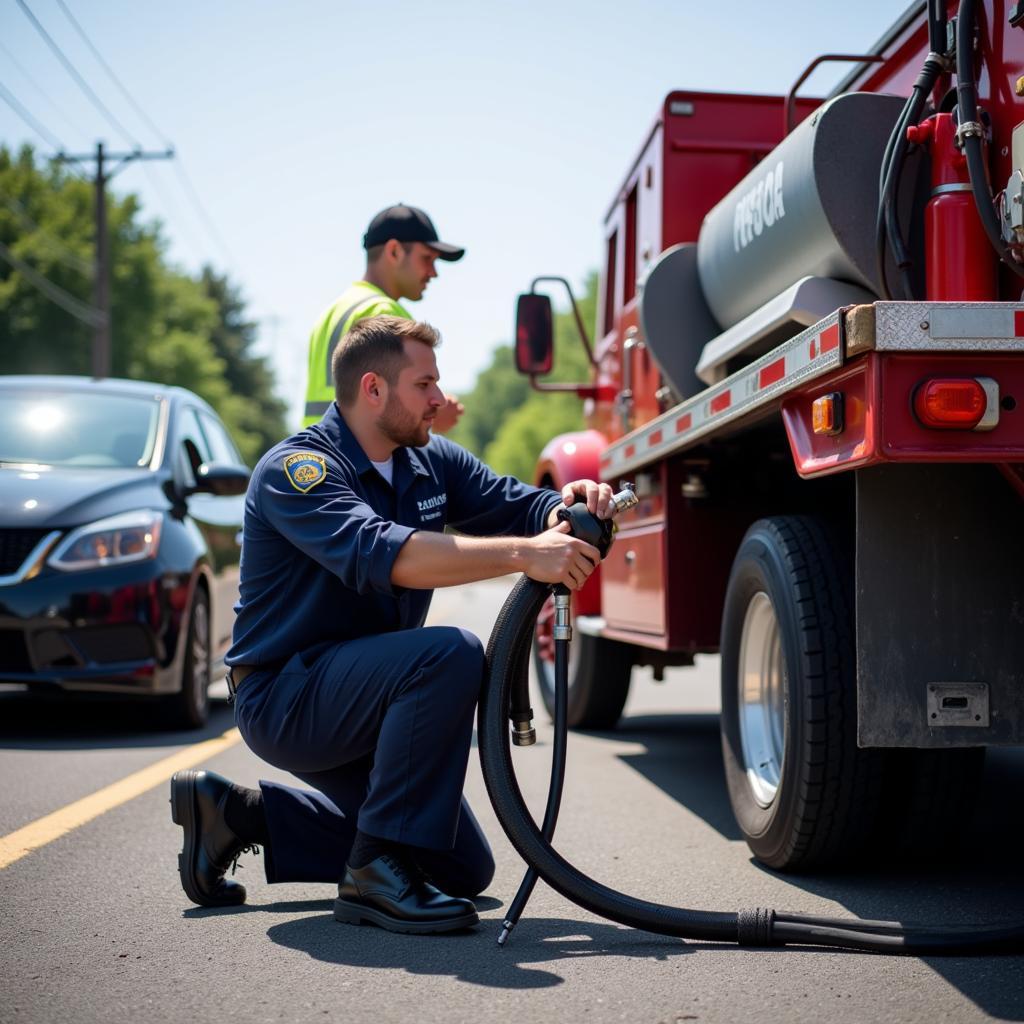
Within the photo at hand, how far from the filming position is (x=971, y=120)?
349 cm

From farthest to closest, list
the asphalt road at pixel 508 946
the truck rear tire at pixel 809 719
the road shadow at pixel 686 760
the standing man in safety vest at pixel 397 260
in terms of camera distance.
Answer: the standing man in safety vest at pixel 397 260
the road shadow at pixel 686 760
the truck rear tire at pixel 809 719
the asphalt road at pixel 508 946

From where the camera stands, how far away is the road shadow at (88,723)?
6.43 metres

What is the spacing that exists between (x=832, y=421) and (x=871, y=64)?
69.4 inches

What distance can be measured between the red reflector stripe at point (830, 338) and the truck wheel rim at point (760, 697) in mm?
1084

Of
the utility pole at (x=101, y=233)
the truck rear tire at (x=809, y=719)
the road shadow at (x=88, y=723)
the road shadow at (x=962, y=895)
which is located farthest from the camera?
the utility pole at (x=101, y=233)

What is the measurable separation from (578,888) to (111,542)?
3918 millimetres

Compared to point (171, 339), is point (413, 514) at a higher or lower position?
lower

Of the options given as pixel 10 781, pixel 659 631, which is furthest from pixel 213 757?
pixel 659 631

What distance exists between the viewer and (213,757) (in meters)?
6.08

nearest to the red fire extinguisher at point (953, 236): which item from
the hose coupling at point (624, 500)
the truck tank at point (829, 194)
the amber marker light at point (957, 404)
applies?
the truck tank at point (829, 194)

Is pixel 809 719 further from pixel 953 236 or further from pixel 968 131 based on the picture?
pixel 968 131

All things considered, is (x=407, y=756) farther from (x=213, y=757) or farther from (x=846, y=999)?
(x=213, y=757)

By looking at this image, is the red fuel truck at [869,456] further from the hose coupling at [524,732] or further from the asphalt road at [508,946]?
the hose coupling at [524,732]

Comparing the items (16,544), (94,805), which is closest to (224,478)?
(16,544)
